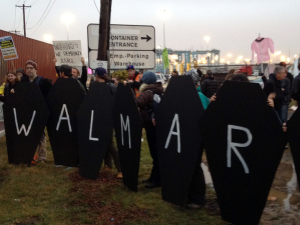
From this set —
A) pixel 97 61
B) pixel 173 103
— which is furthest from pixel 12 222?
pixel 97 61

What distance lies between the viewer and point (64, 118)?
558 cm

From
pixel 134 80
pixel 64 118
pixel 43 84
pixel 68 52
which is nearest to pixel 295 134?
pixel 64 118

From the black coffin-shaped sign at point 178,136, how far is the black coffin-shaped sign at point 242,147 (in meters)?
0.24

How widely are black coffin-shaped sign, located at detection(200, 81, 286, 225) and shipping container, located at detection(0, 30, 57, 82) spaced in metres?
12.5

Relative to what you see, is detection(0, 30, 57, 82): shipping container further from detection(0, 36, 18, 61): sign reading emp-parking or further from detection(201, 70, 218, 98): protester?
detection(201, 70, 218, 98): protester

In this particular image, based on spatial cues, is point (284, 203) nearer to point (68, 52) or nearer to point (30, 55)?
point (68, 52)

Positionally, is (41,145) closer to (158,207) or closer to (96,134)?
(96,134)

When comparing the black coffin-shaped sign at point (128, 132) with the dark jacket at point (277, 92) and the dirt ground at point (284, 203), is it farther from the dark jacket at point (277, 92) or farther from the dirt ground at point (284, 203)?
the dark jacket at point (277, 92)

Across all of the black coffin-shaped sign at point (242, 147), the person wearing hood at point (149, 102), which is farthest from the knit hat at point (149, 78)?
the black coffin-shaped sign at point (242, 147)

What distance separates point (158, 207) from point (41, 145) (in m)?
3.07

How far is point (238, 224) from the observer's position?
3.26 metres

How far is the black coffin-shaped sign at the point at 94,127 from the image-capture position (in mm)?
4969

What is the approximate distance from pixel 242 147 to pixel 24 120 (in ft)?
13.4

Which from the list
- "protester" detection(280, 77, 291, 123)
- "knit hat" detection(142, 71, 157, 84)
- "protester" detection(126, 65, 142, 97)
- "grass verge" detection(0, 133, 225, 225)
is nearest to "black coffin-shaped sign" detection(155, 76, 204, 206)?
"grass verge" detection(0, 133, 225, 225)
